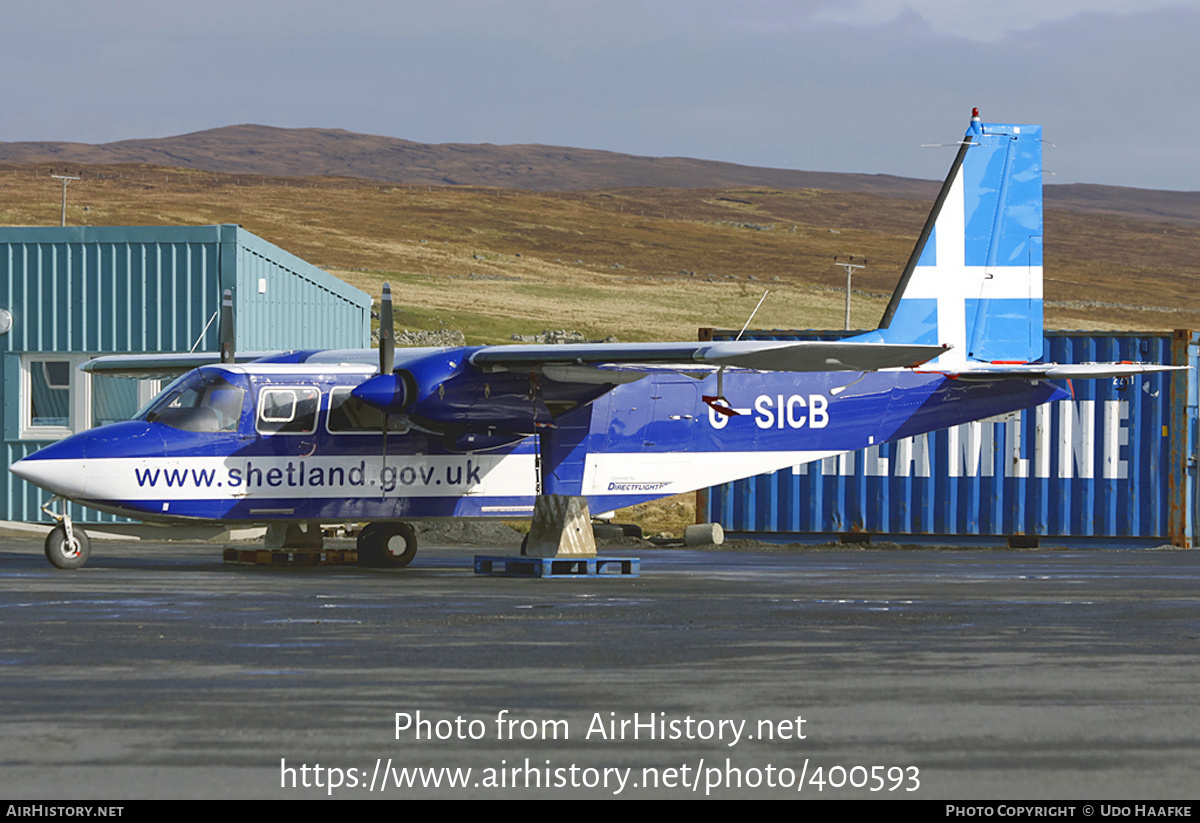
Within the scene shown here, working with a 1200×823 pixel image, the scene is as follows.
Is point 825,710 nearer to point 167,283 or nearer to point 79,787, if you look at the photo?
point 79,787

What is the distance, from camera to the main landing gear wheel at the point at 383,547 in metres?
20.1

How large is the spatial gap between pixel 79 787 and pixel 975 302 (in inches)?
720

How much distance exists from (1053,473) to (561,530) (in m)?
11.4

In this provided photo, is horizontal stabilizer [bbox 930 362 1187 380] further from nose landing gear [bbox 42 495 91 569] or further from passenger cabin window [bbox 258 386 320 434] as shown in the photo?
nose landing gear [bbox 42 495 91 569]

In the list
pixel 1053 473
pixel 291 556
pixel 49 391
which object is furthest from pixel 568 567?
pixel 49 391

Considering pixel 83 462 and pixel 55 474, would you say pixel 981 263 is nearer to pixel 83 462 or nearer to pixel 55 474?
pixel 83 462

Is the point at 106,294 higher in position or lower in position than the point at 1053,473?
higher

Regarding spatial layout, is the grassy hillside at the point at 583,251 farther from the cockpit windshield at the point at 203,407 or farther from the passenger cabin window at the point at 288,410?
the cockpit windshield at the point at 203,407

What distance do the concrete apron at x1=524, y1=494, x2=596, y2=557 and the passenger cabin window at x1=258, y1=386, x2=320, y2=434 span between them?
A: 326 cm

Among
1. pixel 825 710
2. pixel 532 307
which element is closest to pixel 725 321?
pixel 532 307

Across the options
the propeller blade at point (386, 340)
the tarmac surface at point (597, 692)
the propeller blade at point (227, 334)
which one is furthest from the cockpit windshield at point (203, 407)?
the tarmac surface at point (597, 692)

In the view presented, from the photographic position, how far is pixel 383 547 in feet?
66.0

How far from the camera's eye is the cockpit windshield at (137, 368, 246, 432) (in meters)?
18.7

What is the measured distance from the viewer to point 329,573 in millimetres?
18969
